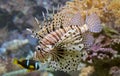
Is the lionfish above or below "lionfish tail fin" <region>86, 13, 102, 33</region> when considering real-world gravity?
below

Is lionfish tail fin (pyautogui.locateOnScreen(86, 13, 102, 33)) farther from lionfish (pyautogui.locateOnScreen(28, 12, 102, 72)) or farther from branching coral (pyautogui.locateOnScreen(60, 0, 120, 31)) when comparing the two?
branching coral (pyautogui.locateOnScreen(60, 0, 120, 31))

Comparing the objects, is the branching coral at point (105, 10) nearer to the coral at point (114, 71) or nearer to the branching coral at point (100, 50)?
the branching coral at point (100, 50)

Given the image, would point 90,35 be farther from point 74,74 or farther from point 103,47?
point 74,74

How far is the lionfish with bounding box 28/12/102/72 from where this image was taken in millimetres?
2209

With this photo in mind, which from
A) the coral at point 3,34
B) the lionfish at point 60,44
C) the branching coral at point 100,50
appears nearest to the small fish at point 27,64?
the lionfish at point 60,44

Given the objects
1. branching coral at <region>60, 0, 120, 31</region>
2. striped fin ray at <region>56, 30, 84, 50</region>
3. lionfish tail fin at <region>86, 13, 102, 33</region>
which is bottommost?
striped fin ray at <region>56, 30, 84, 50</region>

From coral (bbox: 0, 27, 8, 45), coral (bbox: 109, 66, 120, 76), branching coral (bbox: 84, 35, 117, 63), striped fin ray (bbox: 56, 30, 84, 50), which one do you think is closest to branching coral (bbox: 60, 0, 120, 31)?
branching coral (bbox: 84, 35, 117, 63)

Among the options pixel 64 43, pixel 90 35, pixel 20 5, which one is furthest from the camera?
pixel 20 5

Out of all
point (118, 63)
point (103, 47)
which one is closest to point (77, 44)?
point (103, 47)

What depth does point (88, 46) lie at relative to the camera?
2686 millimetres

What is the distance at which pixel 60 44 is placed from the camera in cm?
223

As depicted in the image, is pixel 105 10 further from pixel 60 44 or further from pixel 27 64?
pixel 27 64

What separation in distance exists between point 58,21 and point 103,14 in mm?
786

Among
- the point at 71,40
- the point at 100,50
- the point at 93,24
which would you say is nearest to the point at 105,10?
the point at 93,24
